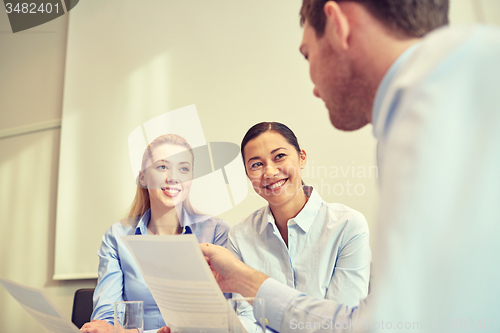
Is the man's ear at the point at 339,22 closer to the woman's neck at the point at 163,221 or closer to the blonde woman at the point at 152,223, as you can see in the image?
the blonde woman at the point at 152,223

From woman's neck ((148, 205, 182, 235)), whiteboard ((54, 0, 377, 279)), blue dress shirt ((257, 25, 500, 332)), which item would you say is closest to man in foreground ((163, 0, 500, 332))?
blue dress shirt ((257, 25, 500, 332))

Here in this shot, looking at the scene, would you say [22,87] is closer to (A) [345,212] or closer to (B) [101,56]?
(B) [101,56]

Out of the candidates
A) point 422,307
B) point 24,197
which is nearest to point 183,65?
point 24,197

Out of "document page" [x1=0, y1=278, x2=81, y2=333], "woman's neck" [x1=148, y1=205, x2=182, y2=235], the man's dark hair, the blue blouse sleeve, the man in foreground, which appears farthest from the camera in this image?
"woman's neck" [x1=148, y1=205, x2=182, y2=235]

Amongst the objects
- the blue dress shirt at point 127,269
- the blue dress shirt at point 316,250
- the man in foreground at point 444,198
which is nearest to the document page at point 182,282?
the man in foreground at point 444,198

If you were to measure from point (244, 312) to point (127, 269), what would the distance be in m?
1.18

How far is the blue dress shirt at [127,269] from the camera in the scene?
58.5 inches

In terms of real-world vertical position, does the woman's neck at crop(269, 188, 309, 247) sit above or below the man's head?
below

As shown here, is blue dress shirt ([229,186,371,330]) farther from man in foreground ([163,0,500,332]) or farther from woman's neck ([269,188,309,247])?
man in foreground ([163,0,500,332])

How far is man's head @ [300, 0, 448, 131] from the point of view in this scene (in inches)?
22.6

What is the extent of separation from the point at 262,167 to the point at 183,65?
1.26 meters

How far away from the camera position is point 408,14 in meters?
0.58

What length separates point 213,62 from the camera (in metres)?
2.46

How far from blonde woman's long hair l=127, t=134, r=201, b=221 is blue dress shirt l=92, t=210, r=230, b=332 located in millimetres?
52
